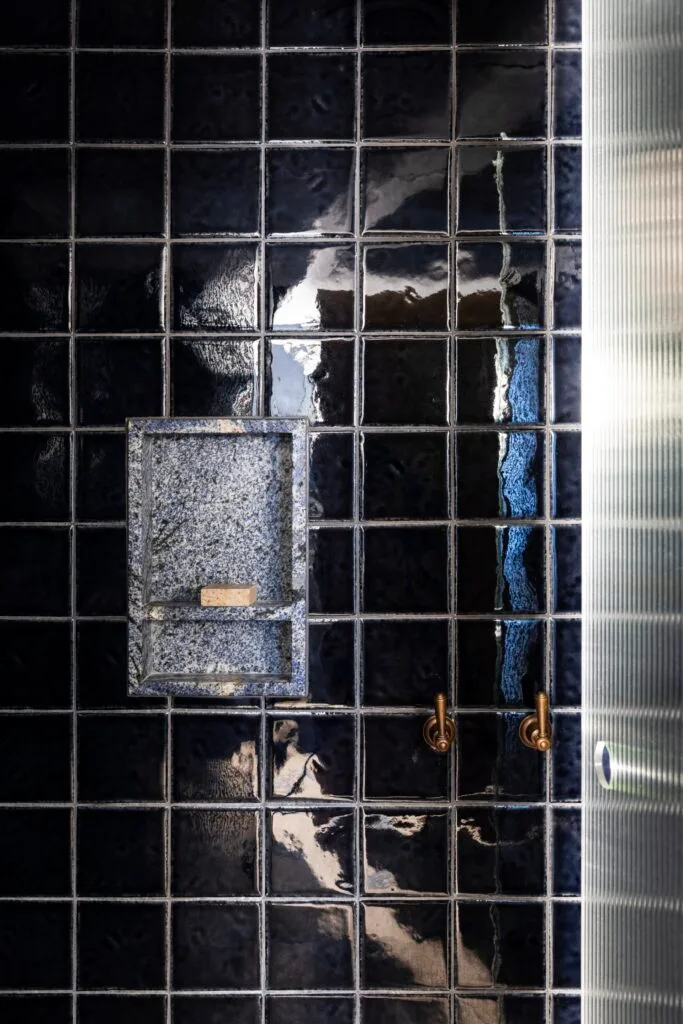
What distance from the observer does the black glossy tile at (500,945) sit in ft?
4.20

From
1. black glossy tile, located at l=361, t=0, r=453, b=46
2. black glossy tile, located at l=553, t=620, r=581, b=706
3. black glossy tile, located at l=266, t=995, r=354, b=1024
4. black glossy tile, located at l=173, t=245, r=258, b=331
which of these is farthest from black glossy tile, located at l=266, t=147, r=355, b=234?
black glossy tile, located at l=266, t=995, r=354, b=1024

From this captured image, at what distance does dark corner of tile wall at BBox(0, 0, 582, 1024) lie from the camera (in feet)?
4.19

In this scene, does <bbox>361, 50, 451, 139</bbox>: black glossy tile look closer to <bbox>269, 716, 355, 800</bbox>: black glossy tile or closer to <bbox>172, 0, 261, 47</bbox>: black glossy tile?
<bbox>172, 0, 261, 47</bbox>: black glossy tile

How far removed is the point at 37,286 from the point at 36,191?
171 millimetres

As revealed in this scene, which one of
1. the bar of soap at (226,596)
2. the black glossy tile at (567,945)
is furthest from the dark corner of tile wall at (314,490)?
the bar of soap at (226,596)

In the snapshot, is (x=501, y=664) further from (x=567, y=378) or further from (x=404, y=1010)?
(x=404, y=1010)

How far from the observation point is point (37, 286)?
1.30m

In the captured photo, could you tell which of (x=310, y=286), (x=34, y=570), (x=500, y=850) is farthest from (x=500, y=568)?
(x=34, y=570)

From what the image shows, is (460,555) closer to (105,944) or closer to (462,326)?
(462,326)

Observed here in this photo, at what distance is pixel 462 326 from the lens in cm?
128

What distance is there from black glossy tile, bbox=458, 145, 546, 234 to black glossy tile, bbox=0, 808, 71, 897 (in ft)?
4.36

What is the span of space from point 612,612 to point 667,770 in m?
0.22

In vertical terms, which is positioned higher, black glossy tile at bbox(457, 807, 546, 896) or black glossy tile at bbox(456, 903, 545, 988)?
black glossy tile at bbox(457, 807, 546, 896)

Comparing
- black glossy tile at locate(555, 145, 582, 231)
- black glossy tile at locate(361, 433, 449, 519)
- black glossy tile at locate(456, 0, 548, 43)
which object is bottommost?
black glossy tile at locate(361, 433, 449, 519)
